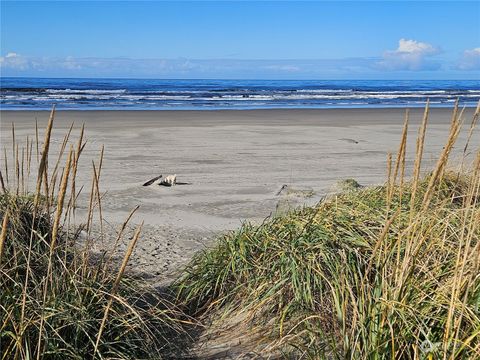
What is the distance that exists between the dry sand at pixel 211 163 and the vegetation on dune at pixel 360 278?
43.6 inches

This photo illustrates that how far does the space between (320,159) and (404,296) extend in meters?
9.18

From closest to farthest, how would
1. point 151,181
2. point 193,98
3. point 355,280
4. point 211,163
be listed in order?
point 355,280
point 151,181
point 211,163
point 193,98

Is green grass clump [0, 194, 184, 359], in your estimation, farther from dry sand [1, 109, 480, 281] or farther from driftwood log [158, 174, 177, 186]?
driftwood log [158, 174, 177, 186]

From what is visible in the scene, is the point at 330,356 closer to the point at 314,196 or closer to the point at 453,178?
the point at 453,178

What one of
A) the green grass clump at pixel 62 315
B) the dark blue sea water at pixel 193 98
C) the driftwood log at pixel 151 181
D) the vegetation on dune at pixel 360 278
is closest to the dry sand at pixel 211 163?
the driftwood log at pixel 151 181

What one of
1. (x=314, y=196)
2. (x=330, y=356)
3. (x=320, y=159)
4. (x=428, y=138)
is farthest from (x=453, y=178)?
(x=428, y=138)

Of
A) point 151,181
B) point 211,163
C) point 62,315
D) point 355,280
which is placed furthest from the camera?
point 211,163

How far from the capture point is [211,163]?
11.5m

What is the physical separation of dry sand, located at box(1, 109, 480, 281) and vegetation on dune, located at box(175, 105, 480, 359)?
1.11 metres

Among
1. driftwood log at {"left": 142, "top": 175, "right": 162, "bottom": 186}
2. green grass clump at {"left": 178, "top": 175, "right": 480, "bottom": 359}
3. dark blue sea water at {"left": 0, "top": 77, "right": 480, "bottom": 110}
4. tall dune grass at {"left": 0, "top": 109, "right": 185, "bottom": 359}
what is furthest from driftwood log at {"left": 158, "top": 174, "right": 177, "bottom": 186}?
dark blue sea water at {"left": 0, "top": 77, "right": 480, "bottom": 110}

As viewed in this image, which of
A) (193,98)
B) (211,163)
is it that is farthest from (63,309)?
(193,98)

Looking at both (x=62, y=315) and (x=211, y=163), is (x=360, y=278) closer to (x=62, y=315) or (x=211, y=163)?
(x=62, y=315)

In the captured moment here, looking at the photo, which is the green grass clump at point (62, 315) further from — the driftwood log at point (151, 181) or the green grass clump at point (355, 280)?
the driftwood log at point (151, 181)

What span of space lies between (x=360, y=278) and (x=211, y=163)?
803 centimetres
